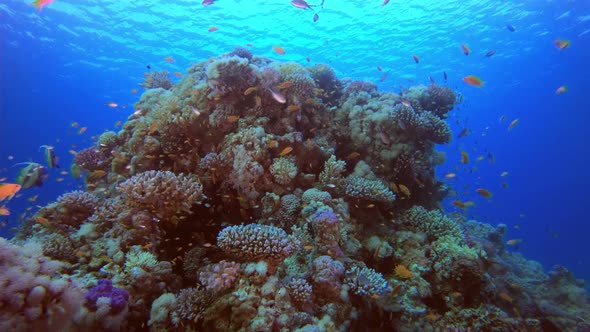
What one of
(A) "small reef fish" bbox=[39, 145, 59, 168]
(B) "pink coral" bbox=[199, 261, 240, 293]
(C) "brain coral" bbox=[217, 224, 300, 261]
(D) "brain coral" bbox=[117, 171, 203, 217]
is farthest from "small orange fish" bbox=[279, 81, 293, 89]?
(A) "small reef fish" bbox=[39, 145, 59, 168]

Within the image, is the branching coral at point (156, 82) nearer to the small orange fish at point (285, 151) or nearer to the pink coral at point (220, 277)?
the small orange fish at point (285, 151)

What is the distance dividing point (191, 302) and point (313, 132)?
5.18m

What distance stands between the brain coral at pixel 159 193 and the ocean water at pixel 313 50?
22.0 ft

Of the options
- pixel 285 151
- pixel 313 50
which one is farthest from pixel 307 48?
pixel 285 151

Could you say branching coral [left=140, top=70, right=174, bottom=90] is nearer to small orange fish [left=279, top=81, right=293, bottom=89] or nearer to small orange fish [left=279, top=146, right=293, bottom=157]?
small orange fish [left=279, top=81, right=293, bottom=89]

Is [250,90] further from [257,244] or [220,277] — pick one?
[220,277]

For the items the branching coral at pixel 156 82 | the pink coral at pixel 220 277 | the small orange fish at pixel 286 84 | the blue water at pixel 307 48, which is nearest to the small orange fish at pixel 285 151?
the small orange fish at pixel 286 84

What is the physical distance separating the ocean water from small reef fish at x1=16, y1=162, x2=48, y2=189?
12.0ft

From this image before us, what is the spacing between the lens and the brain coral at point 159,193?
4.88m

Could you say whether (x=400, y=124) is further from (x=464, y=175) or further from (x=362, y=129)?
(x=464, y=175)

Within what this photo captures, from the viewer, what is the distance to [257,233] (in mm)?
4496

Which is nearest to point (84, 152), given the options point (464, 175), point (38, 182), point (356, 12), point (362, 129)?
point (38, 182)

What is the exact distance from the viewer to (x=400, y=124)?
758cm

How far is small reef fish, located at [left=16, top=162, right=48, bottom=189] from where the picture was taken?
620 cm
